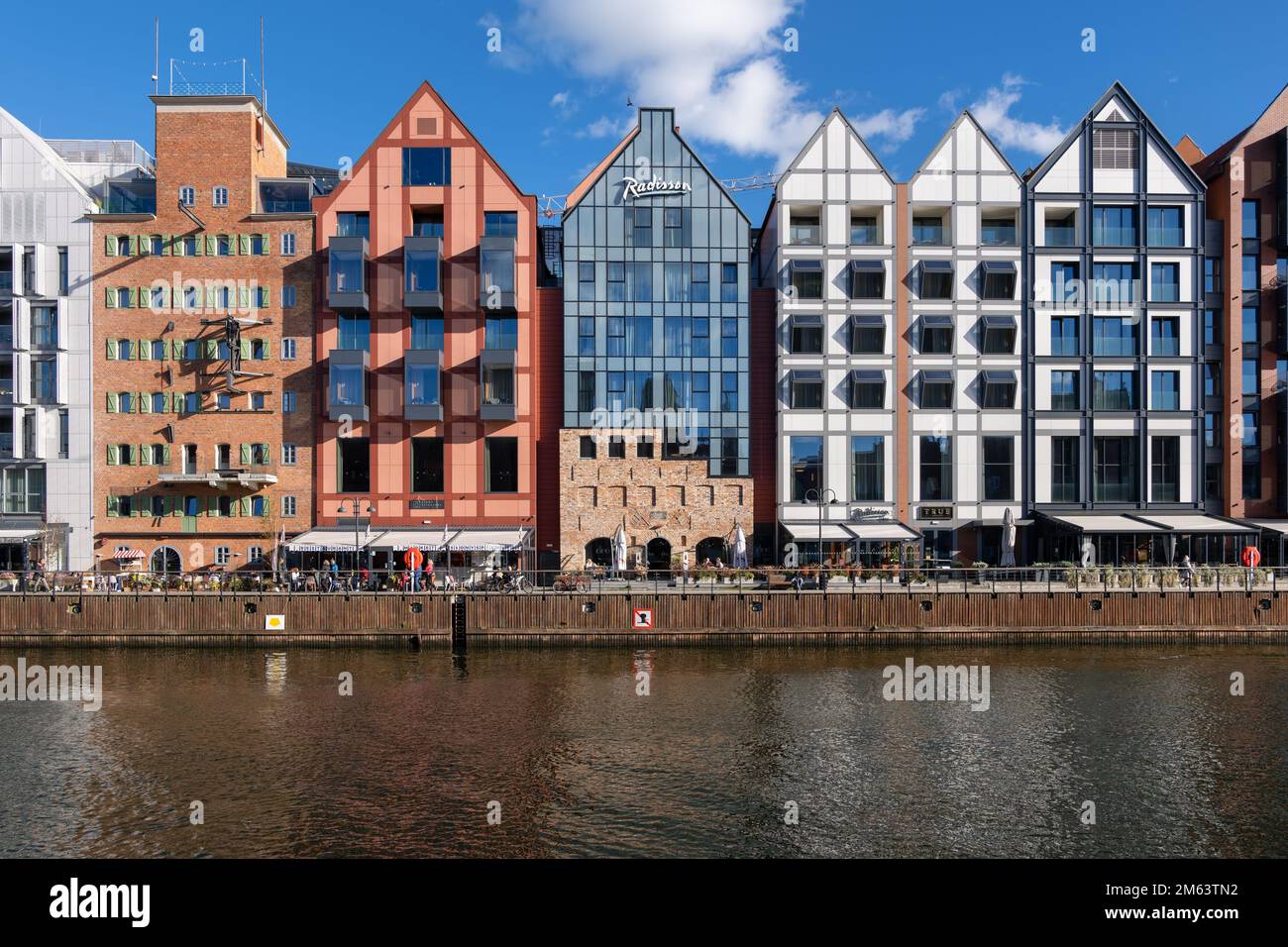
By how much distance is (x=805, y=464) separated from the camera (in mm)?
53688

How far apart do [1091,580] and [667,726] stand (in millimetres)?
26864

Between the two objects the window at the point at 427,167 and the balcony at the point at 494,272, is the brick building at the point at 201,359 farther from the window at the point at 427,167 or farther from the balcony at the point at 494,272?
the balcony at the point at 494,272

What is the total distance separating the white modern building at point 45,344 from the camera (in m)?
53.6

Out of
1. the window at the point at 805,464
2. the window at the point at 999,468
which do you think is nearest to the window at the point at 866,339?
the window at the point at 805,464

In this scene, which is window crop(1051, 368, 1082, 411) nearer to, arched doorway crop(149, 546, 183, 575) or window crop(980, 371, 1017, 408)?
window crop(980, 371, 1017, 408)

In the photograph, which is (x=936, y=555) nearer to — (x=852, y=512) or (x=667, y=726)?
(x=852, y=512)

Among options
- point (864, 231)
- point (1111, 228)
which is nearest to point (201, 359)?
point (864, 231)

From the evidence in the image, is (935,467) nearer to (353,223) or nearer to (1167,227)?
(1167,227)

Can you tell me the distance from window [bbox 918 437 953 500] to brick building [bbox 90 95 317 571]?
39.2 meters

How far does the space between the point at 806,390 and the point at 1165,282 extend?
2421 centimetres

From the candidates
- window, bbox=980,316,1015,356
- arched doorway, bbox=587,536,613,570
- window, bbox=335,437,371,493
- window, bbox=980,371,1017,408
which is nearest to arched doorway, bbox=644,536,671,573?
arched doorway, bbox=587,536,613,570

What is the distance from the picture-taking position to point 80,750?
25125 mm

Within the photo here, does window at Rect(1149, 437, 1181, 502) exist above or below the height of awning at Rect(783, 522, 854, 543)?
above

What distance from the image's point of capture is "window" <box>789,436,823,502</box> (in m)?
53.7
